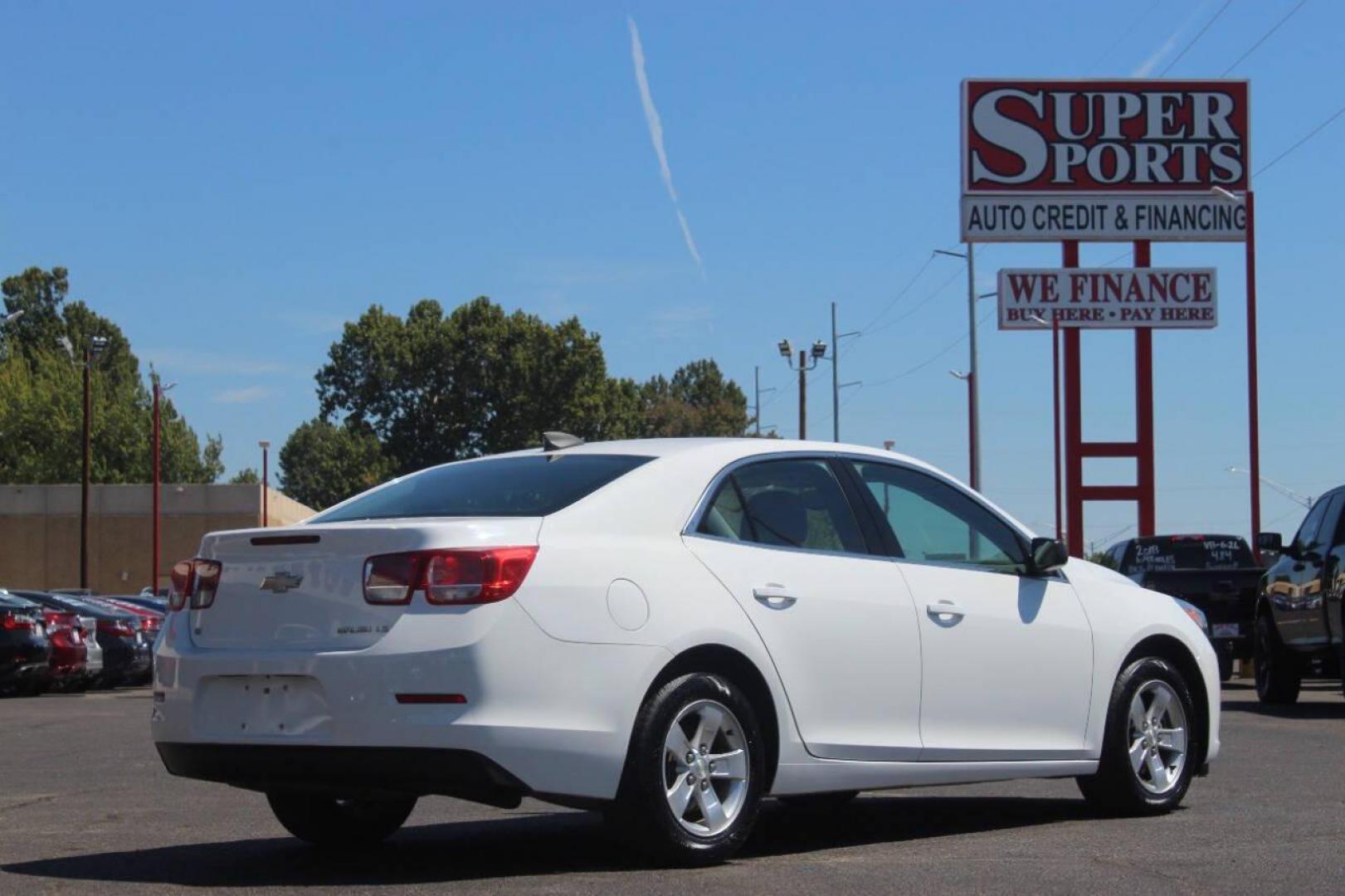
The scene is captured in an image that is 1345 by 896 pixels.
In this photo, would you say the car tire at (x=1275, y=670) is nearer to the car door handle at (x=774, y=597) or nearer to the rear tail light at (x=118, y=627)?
the car door handle at (x=774, y=597)

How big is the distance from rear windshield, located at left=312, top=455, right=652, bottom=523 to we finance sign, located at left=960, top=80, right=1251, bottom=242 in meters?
32.8

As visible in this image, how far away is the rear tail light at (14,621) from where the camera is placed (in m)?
24.9

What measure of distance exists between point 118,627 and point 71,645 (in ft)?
9.30

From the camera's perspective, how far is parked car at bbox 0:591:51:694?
2477cm

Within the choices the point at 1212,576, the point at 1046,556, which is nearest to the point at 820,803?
the point at 1046,556

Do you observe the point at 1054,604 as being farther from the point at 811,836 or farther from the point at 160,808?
the point at 160,808

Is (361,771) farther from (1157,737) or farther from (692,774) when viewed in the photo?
(1157,737)

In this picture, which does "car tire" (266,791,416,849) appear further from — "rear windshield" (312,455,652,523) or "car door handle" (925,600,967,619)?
"car door handle" (925,600,967,619)

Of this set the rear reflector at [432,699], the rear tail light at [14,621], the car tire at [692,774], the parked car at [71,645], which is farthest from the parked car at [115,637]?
the rear reflector at [432,699]

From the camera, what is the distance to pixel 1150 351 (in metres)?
40.1

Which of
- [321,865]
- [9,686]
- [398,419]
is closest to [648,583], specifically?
[321,865]

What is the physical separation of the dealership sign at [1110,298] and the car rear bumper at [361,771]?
3451 cm

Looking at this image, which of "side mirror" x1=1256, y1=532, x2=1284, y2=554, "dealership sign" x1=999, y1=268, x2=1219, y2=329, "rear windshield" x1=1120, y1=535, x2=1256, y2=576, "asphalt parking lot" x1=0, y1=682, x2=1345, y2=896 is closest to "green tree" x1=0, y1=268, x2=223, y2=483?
"dealership sign" x1=999, y1=268, x2=1219, y2=329

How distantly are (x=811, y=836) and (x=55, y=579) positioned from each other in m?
66.8
